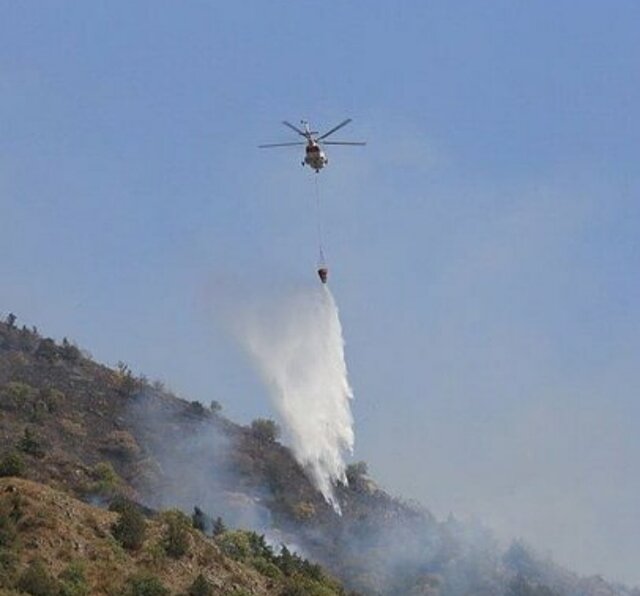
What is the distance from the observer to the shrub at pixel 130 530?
65.7 m

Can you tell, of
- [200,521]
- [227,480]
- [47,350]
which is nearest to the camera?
[200,521]

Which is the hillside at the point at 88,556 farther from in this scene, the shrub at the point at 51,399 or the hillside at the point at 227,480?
the shrub at the point at 51,399

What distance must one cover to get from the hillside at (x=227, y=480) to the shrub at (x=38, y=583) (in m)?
43.9

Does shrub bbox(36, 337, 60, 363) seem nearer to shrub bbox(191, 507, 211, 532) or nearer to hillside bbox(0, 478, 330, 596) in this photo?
shrub bbox(191, 507, 211, 532)

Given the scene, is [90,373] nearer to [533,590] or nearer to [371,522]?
[371,522]

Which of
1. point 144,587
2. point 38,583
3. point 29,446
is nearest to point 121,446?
point 29,446

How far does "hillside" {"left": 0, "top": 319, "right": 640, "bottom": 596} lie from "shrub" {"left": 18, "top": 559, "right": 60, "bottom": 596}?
144 feet

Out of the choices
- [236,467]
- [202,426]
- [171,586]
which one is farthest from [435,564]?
[171,586]

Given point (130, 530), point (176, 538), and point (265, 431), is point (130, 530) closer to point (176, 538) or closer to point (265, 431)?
point (176, 538)

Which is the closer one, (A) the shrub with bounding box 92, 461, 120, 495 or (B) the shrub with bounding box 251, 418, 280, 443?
(A) the shrub with bounding box 92, 461, 120, 495

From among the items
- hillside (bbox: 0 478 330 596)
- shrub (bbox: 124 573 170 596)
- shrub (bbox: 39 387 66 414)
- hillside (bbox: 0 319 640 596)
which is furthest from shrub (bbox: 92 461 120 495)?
shrub (bbox: 124 573 170 596)

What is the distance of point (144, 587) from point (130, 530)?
288 inches

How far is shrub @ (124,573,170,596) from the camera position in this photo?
5919 centimetres

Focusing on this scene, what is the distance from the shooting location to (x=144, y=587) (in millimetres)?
59469
